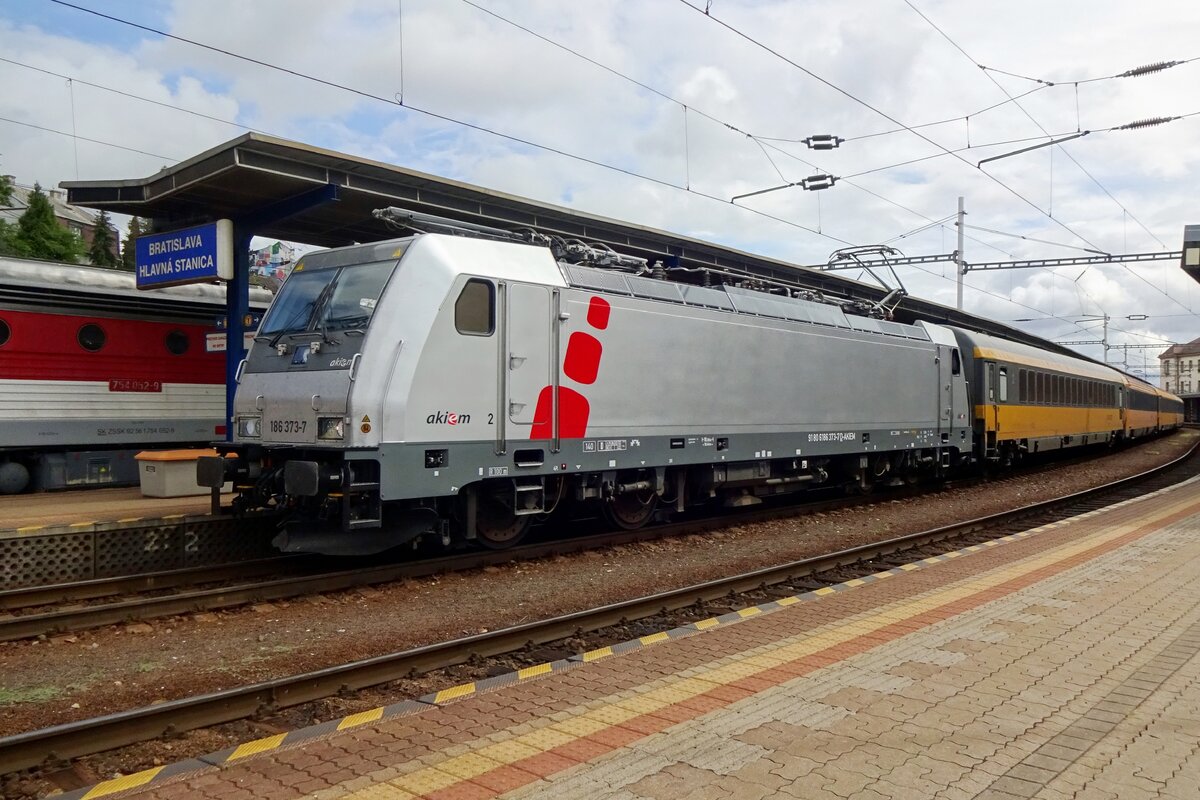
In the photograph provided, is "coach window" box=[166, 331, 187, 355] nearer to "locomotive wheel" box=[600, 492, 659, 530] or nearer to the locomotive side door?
"locomotive wheel" box=[600, 492, 659, 530]

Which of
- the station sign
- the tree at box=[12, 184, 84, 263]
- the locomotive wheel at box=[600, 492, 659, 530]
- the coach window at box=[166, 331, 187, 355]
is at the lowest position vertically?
the locomotive wheel at box=[600, 492, 659, 530]

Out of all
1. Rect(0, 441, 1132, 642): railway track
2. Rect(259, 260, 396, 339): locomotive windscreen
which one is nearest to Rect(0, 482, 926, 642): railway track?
Rect(0, 441, 1132, 642): railway track

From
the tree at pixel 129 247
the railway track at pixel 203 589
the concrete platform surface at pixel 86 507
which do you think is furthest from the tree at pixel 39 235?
the railway track at pixel 203 589

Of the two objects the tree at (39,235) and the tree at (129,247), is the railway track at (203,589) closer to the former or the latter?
the tree at (39,235)

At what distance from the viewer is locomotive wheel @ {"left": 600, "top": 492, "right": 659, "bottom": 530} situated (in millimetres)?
12430

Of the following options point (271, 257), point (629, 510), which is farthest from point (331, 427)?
point (271, 257)

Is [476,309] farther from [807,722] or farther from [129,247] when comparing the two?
[129,247]

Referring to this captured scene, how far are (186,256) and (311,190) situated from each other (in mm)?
2537

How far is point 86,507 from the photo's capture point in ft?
43.8

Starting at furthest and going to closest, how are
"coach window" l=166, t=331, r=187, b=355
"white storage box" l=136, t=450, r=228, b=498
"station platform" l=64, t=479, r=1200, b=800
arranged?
"coach window" l=166, t=331, r=187, b=355, "white storage box" l=136, t=450, r=228, b=498, "station platform" l=64, t=479, r=1200, b=800

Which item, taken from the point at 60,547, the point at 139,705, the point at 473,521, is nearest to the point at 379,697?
the point at 139,705

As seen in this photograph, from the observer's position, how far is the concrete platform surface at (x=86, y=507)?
11543 mm

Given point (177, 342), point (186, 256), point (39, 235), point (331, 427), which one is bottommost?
point (331, 427)

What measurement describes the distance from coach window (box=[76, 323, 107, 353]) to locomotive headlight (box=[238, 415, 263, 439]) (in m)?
8.18
